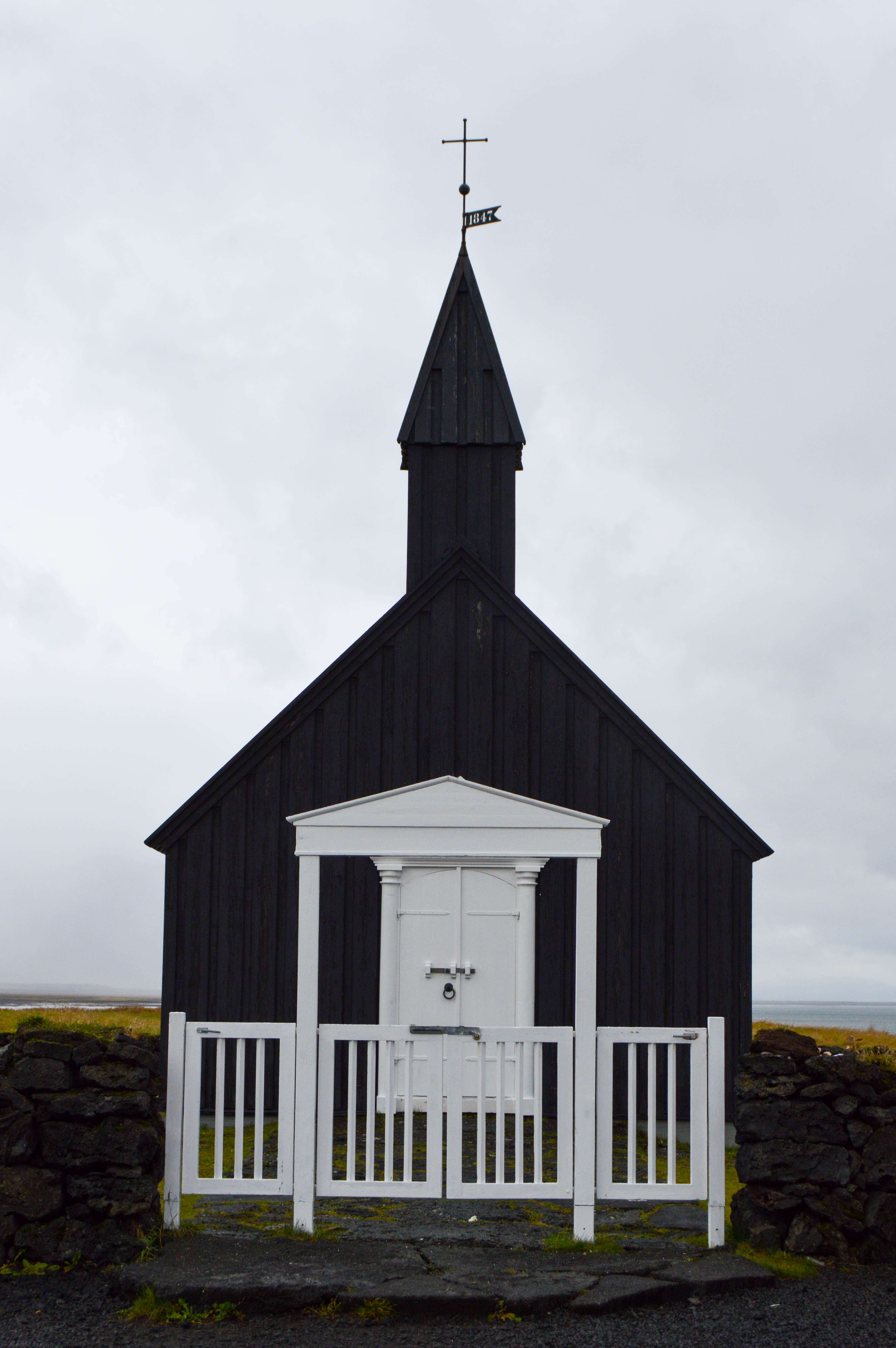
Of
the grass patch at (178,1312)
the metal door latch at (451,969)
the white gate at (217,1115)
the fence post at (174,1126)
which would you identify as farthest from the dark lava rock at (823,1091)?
the metal door latch at (451,969)

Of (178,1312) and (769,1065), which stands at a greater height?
(769,1065)

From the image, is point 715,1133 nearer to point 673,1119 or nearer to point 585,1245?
point 673,1119

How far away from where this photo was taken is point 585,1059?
7531mm

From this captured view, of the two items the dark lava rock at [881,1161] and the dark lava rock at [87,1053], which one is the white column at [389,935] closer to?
the dark lava rock at [87,1053]

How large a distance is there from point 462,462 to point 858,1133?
30.3ft

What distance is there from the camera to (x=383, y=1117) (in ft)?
37.0

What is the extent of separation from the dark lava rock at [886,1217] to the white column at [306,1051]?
332 cm

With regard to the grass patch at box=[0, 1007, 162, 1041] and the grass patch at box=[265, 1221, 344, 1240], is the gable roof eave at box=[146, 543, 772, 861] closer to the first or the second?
the grass patch at box=[0, 1007, 162, 1041]

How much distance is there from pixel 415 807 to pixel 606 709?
466 cm

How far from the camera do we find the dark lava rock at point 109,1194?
6.84 meters

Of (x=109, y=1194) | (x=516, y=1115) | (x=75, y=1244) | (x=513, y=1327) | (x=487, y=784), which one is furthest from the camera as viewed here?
(x=487, y=784)

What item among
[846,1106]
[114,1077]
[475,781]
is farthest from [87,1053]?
[475,781]

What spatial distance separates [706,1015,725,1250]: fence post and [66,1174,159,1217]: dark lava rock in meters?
3.32

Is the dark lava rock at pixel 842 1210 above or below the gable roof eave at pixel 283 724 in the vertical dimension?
below
